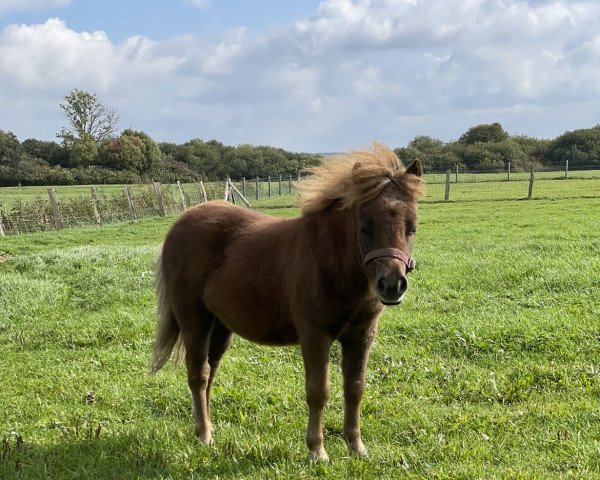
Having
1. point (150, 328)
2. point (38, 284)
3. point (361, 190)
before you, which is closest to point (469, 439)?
point (361, 190)

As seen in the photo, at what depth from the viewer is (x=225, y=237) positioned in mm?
5031

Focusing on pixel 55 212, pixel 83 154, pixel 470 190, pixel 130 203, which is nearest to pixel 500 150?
pixel 470 190

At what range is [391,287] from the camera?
3.42 meters

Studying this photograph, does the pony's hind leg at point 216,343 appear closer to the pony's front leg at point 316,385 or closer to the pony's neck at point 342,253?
the pony's front leg at point 316,385

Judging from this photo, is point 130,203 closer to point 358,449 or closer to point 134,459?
point 134,459

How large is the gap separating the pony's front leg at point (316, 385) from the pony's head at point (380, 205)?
71cm

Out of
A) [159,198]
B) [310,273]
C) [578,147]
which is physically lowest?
[159,198]

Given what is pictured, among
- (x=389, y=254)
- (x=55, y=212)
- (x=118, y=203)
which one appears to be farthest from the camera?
(x=118, y=203)

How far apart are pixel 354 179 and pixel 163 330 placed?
8.16ft

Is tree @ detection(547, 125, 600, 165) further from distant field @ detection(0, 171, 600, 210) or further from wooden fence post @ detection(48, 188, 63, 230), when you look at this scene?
wooden fence post @ detection(48, 188, 63, 230)

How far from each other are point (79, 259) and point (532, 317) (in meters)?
8.83

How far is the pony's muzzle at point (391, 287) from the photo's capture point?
11.2 ft

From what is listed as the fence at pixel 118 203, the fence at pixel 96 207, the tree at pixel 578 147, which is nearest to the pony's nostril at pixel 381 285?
the fence at pixel 118 203

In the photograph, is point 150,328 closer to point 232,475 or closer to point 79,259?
point 232,475
